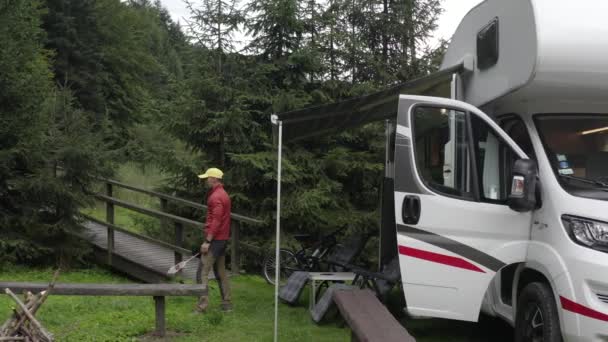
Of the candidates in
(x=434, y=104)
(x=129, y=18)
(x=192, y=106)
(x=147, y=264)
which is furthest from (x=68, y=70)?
(x=434, y=104)

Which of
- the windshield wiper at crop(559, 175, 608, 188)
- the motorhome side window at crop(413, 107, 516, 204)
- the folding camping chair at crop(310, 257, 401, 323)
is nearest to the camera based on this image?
the windshield wiper at crop(559, 175, 608, 188)

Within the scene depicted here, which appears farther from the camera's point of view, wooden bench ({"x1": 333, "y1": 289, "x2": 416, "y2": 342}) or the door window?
the door window

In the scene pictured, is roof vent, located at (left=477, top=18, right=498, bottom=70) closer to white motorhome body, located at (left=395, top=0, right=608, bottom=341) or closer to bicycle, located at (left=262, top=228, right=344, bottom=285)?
white motorhome body, located at (left=395, top=0, right=608, bottom=341)

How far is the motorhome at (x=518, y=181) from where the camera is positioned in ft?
13.4

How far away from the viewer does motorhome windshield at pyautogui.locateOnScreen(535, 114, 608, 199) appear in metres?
4.45

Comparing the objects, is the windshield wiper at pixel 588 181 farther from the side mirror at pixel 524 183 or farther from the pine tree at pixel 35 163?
the pine tree at pixel 35 163

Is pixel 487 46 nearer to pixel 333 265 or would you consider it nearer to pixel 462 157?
pixel 462 157

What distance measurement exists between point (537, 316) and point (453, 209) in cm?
100

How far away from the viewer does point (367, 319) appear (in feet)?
14.5

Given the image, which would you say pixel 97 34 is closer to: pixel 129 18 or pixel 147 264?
pixel 129 18

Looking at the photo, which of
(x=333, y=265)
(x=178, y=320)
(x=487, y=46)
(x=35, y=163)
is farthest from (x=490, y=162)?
(x=35, y=163)

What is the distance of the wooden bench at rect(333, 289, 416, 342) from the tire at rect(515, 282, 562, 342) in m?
0.99

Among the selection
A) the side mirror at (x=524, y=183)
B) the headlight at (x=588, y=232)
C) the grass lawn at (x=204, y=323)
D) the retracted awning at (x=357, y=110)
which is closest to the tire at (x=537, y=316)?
the headlight at (x=588, y=232)

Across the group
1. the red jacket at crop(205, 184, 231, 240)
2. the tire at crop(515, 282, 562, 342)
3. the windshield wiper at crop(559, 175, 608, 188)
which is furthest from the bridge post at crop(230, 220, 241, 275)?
the windshield wiper at crop(559, 175, 608, 188)
